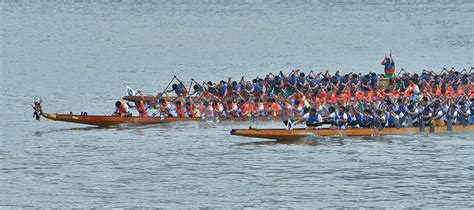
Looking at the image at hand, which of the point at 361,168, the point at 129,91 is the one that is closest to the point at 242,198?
the point at 361,168

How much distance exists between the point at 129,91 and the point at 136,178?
2092 centimetres

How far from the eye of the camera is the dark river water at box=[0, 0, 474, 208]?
145ft

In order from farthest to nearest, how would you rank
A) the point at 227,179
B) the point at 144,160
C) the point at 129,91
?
the point at 129,91, the point at 144,160, the point at 227,179

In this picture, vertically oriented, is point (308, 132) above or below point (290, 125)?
below

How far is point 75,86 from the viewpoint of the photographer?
8100cm

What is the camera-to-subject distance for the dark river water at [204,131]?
4416cm

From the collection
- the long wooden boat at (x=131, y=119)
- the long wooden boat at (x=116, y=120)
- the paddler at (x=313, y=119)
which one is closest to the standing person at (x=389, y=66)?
the long wooden boat at (x=131, y=119)

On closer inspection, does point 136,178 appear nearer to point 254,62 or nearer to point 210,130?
point 210,130

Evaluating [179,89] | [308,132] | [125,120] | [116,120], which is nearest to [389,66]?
[179,89]

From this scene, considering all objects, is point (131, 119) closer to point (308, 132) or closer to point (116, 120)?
point (116, 120)

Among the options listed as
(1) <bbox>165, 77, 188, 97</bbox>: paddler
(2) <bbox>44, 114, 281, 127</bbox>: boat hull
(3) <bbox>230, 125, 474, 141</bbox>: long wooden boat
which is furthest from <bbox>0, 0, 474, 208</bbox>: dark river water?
(1) <bbox>165, 77, 188, 97</bbox>: paddler

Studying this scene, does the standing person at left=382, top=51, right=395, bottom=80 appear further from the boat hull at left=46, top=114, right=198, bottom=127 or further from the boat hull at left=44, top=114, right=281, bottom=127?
the boat hull at left=46, top=114, right=198, bottom=127

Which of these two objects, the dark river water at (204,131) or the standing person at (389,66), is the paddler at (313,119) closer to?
the dark river water at (204,131)

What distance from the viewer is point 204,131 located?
57156 millimetres
